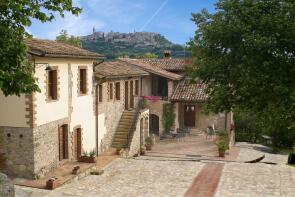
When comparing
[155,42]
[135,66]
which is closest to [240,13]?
[135,66]

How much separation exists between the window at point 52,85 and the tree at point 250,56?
6.89 metres

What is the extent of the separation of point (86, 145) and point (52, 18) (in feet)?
38.5

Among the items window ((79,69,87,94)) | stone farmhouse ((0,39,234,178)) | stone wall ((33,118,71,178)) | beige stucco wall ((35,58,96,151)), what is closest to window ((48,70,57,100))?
stone farmhouse ((0,39,234,178))

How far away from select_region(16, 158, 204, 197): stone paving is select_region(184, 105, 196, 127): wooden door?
Answer: 12.9 meters

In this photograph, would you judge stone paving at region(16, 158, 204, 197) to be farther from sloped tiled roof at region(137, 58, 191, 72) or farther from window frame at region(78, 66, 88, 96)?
sloped tiled roof at region(137, 58, 191, 72)

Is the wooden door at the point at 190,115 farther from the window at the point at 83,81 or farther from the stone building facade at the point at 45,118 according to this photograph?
the stone building facade at the point at 45,118

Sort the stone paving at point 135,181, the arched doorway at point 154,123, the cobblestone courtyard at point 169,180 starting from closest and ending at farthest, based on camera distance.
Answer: the stone paving at point 135,181 → the cobblestone courtyard at point 169,180 → the arched doorway at point 154,123

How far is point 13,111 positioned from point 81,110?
5.38 m

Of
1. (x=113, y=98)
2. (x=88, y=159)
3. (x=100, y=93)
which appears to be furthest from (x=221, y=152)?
(x=88, y=159)

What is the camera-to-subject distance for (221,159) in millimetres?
25688

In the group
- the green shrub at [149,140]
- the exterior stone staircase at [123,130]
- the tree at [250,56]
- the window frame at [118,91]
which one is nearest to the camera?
the tree at [250,56]

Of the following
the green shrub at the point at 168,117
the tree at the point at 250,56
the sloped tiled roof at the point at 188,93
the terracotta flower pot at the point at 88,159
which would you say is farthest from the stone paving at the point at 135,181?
the sloped tiled roof at the point at 188,93

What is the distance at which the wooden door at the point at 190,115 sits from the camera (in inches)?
1431

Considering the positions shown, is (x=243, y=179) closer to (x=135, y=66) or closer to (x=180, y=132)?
(x=180, y=132)
